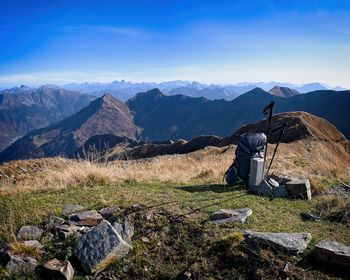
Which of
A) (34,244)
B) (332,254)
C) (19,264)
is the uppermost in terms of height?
(332,254)

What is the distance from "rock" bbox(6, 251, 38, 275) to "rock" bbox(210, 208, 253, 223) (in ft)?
10.7

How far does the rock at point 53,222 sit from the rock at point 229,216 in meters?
2.89

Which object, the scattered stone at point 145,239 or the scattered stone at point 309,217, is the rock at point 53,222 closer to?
the scattered stone at point 145,239

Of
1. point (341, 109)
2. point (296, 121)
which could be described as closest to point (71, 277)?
point (296, 121)

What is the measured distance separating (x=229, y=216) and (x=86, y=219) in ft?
9.13

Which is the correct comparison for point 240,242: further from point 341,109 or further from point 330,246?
point 341,109

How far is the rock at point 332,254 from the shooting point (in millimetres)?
5035

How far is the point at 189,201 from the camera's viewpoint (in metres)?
Result: 7.87

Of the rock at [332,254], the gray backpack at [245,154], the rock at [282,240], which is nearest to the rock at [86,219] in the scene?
the rock at [282,240]

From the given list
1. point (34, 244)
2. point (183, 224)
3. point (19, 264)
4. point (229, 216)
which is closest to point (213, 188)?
point (229, 216)

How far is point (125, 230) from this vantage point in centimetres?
620

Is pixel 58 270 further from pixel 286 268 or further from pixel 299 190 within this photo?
pixel 299 190

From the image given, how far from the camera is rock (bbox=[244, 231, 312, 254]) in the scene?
17.9 feet

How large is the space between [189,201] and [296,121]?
37.6 meters
